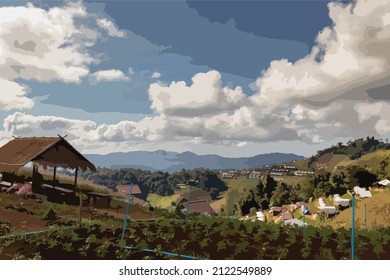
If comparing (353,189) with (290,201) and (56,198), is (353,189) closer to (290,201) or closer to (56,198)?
(290,201)

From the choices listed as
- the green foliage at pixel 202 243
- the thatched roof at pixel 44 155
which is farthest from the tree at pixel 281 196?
the green foliage at pixel 202 243

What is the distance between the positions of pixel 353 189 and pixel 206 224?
3220 cm

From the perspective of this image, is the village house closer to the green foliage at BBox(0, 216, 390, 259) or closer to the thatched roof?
the thatched roof

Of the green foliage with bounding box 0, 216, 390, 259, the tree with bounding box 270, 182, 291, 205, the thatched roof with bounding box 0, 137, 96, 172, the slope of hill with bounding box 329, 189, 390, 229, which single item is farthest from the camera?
the tree with bounding box 270, 182, 291, 205

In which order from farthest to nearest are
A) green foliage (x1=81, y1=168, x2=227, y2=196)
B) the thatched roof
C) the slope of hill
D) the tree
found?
green foliage (x1=81, y1=168, x2=227, y2=196) → the tree → the slope of hill → the thatched roof

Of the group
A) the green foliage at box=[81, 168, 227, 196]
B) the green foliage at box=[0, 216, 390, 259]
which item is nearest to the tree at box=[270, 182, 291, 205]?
the green foliage at box=[0, 216, 390, 259]

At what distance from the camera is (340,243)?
13.6 metres

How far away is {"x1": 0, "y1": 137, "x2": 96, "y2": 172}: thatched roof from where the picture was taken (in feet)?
81.4

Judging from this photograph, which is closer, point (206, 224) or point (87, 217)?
point (206, 224)

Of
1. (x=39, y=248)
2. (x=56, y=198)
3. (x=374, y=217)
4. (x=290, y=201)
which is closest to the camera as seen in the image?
(x=39, y=248)

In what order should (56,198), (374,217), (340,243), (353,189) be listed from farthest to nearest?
1. (353,189)
2. (374,217)
3. (56,198)
4. (340,243)

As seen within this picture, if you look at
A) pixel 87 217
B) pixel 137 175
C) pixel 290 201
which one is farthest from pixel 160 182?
pixel 87 217

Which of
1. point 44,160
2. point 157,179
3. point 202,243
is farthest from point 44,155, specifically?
point 157,179

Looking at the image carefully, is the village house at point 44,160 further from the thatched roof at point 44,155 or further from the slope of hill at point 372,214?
the slope of hill at point 372,214
